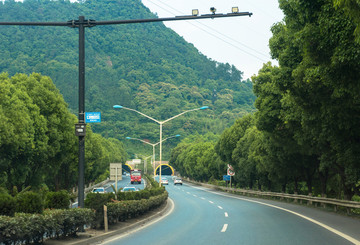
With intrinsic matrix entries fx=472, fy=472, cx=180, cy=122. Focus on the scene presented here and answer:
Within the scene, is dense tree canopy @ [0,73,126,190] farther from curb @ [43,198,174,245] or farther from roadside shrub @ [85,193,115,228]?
roadside shrub @ [85,193,115,228]

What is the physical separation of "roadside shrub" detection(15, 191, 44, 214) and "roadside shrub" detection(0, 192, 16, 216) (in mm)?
1040

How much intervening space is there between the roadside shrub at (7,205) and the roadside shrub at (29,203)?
41.0 inches

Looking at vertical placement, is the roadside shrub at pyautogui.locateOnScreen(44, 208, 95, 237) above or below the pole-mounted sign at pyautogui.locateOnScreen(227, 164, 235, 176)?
below

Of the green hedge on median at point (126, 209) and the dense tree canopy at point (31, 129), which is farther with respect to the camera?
the dense tree canopy at point (31, 129)

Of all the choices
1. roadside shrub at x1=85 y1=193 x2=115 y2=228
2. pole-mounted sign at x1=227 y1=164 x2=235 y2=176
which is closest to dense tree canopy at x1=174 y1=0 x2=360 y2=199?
roadside shrub at x1=85 y1=193 x2=115 y2=228

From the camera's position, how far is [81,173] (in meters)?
16.2

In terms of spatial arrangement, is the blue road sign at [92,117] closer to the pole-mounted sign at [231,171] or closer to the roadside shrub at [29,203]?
the roadside shrub at [29,203]

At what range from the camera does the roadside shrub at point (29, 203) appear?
12.4 metres

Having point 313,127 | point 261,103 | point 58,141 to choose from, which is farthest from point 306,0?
point 58,141

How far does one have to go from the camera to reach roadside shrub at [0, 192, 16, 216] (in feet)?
36.2

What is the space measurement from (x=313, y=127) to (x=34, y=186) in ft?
96.9

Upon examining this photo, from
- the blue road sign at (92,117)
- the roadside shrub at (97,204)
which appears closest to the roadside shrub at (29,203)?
the blue road sign at (92,117)

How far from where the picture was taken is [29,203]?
493 inches

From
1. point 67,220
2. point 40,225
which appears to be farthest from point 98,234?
point 40,225
